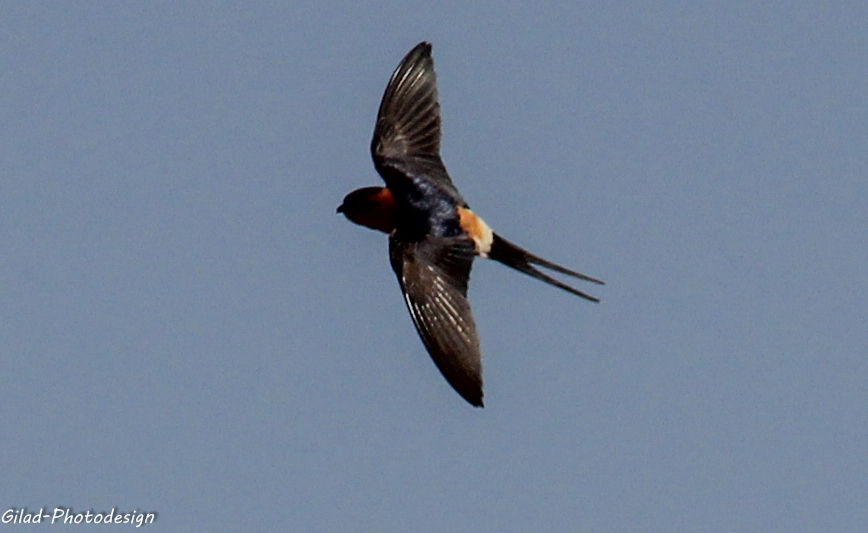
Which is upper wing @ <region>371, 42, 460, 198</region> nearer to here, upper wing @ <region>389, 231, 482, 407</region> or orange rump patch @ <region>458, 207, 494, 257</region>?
orange rump patch @ <region>458, 207, 494, 257</region>

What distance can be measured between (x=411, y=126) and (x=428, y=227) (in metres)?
0.78

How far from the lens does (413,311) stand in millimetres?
8008

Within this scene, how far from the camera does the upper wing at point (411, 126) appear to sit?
8.97 m

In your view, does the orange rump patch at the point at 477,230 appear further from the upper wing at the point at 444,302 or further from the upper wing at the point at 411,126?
the upper wing at the point at 411,126

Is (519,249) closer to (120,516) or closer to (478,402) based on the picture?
(478,402)

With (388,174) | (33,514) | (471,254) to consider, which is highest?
(388,174)

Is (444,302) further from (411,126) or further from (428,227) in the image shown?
(411,126)

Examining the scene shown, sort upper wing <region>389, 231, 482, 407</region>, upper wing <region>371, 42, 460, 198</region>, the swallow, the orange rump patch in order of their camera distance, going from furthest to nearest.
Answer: upper wing <region>371, 42, 460, 198</region> < the orange rump patch < the swallow < upper wing <region>389, 231, 482, 407</region>

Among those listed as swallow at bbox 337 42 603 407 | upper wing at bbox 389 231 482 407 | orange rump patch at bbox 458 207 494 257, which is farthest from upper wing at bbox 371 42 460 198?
upper wing at bbox 389 231 482 407

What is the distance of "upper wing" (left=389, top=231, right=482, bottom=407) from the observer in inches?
302

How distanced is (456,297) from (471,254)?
340mm

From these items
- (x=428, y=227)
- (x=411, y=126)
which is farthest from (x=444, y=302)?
(x=411, y=126)

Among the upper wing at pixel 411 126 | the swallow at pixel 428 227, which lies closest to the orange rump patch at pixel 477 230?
the swallow at pixel 428 227

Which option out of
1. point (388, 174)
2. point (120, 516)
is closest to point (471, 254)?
point (388, 174)
